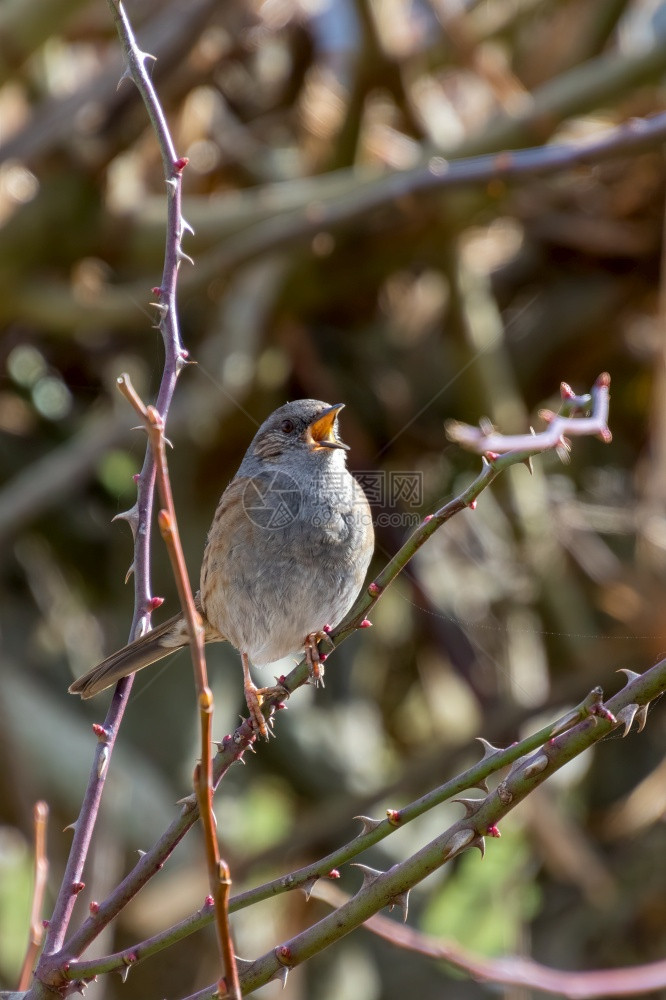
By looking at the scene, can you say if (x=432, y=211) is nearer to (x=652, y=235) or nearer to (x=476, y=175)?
(x=476, y=175)

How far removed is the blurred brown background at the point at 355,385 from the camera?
4.70m

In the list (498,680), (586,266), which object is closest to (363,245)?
(586,266)

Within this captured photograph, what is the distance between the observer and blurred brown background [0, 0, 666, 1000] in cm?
470

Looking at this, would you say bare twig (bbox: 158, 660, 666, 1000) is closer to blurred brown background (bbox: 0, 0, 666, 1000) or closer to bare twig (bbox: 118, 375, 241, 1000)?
bare twig (bbox: 118, 375, 241, 1000)

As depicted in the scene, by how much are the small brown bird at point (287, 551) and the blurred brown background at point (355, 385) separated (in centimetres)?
118

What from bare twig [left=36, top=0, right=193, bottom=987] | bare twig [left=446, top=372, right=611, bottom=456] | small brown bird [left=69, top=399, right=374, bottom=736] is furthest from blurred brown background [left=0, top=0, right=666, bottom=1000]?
bare twig [left=446, top=372, right=611, bottom=456]

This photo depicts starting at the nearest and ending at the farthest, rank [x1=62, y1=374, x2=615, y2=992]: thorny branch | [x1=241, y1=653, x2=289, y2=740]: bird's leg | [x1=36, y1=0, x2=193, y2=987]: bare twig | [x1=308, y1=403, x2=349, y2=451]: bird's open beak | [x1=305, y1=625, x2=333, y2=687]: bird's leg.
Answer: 1. [x1=62, y1=374, x2=615, y2=992]: thorny branch
2. [x1=36, y1=0, x2=193, y2=987]: bare twig
3. [x1=241, y1=653, x2=289, y2=740]: bird's leg
4. [x1=305, y1=625, x2=333, y2=687]: bird's leg
5. [x1=308, y1=403, x2=349, y2=451]: bird's open beak

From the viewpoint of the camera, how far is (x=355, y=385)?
549 centimetres

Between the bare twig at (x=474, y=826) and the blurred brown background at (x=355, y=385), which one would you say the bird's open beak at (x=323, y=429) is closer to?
the bare twig at (x=474, y=826)

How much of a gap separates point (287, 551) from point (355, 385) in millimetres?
2887

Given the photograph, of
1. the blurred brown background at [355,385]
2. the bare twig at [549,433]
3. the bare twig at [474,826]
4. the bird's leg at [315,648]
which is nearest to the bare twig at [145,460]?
the bare twig at [474,826]

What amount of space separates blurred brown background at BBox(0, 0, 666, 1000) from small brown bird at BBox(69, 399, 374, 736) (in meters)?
1.18

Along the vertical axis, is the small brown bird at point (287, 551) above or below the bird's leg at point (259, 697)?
above

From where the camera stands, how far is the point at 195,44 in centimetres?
473
